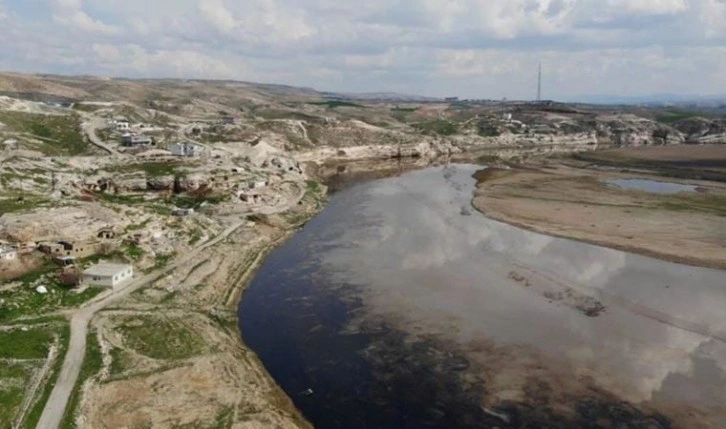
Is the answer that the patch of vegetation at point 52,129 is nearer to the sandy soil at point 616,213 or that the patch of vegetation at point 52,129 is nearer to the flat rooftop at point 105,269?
the flat rooftop at point 105,269

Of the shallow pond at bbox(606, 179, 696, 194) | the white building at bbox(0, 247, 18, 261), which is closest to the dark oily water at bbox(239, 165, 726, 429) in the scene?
the white building at bbox(0, 247, 18, 261)

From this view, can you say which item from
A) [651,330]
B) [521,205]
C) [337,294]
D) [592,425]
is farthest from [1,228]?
[521,205]

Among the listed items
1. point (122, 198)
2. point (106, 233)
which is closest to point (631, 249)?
point (106, 233)

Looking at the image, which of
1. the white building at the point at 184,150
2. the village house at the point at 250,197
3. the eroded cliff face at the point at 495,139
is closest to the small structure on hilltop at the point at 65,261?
the village house at the point at 250,197

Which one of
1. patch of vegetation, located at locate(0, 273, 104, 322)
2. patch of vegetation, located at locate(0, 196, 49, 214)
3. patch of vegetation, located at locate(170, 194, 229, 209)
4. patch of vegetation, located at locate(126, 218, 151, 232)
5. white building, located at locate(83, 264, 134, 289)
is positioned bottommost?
patch of vegetation, located at locate(0, 273, 104, 322)

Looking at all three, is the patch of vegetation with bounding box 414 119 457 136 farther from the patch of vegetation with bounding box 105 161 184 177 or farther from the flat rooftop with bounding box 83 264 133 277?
the flat rooftop with bounding box 83 264 133 277

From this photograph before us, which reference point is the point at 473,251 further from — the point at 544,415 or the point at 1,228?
the point at 1,228
